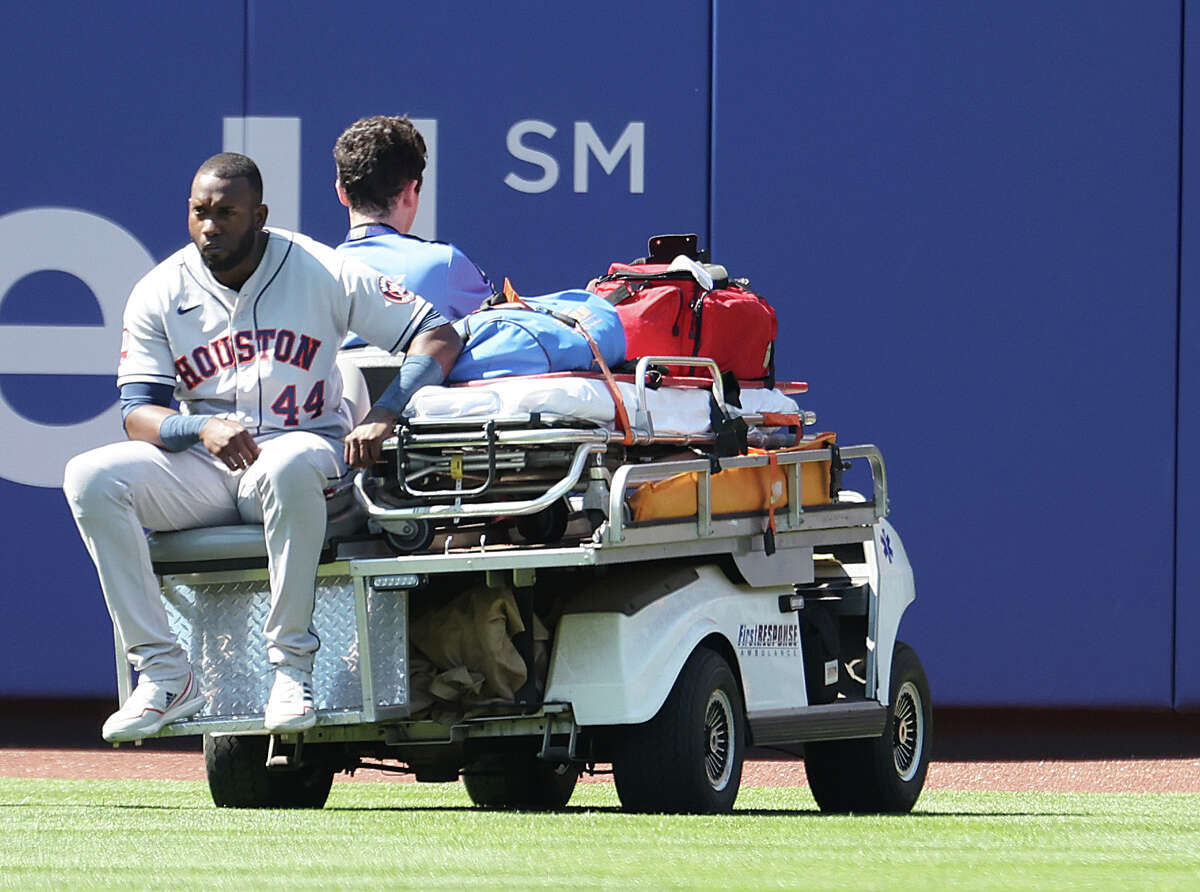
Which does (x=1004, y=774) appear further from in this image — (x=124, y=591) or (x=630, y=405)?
(x=124, y=591)

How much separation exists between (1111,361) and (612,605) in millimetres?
5231

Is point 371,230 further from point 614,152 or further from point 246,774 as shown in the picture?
point 614,152

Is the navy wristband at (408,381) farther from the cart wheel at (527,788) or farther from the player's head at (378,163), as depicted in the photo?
the cart wheel at (527,788)

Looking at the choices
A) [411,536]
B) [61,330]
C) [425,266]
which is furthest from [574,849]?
[61,330]

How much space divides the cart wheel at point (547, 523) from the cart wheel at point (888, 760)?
1.88m

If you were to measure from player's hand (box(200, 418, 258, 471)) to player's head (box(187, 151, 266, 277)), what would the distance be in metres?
A: 0.51

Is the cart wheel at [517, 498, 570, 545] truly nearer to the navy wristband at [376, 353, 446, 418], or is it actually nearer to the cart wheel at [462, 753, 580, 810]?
the navy wristband at [376, 353, 446, 418]

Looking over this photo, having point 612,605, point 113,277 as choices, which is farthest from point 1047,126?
point 612,605

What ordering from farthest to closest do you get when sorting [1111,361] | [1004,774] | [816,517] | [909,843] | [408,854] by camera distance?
[1111,361]
[1004,774]
[816,517]
[909,843]
[408,854]

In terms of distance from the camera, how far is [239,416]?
21.4 ft

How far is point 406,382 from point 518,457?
1.39 ft

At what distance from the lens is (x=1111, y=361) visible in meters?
11.0

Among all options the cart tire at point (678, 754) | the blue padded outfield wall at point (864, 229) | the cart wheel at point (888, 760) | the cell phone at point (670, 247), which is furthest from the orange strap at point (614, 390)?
the blue padded outfield wall at point (864, 229)

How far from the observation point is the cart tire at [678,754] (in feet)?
21.1
